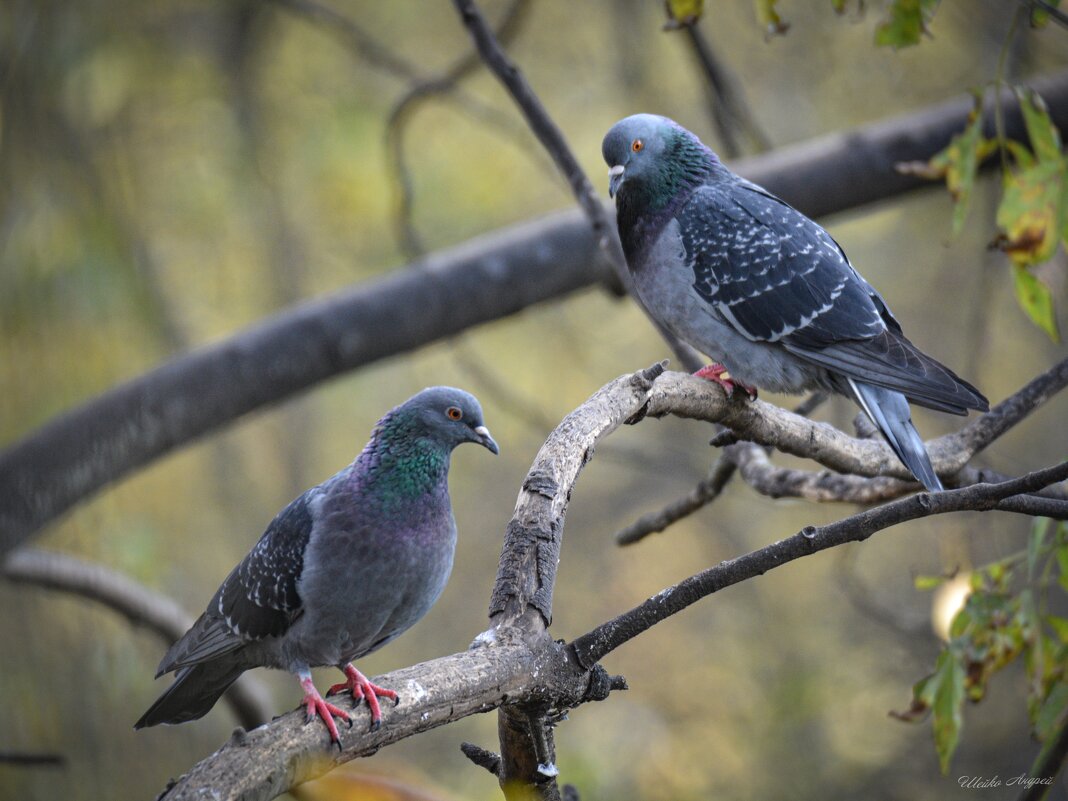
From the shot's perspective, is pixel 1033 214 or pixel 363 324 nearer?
pixel 1033 214

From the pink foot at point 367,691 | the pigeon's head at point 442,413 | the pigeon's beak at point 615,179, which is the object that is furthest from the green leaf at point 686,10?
the pink foot at point 367,691

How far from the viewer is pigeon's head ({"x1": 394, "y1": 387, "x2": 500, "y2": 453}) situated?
11.2ft

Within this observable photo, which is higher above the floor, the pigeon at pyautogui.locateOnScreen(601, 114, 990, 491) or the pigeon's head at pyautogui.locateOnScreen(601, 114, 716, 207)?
the pigeon's head at pyautogui.locateOnScreen(601, 114, 716, 207)

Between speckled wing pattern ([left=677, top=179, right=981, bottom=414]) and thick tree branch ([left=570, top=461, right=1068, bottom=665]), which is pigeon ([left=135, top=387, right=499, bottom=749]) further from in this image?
speckled wing pattern ([left=677, top=179, right=981, bottom=414])

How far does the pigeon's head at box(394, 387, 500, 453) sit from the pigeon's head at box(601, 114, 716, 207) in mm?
1284

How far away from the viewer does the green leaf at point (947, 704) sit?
3164 mm

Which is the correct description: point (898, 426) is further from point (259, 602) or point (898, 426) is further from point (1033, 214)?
point (259, 602)

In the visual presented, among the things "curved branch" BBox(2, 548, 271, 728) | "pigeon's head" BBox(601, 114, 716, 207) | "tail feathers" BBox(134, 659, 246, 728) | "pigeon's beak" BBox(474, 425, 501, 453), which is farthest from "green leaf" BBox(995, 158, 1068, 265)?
"curved branch" BBox(2, 548, 271, 728)

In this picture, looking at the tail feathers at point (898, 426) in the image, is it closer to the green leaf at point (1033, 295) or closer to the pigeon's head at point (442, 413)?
the green leaf at point (1033, 295)

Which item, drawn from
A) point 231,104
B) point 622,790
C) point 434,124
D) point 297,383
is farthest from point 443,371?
point 297,383

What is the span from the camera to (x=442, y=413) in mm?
3422

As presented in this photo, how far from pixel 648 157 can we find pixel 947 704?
89.5 inches

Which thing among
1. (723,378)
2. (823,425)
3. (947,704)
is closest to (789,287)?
(723,378)

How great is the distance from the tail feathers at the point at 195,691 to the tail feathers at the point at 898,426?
222 cm
